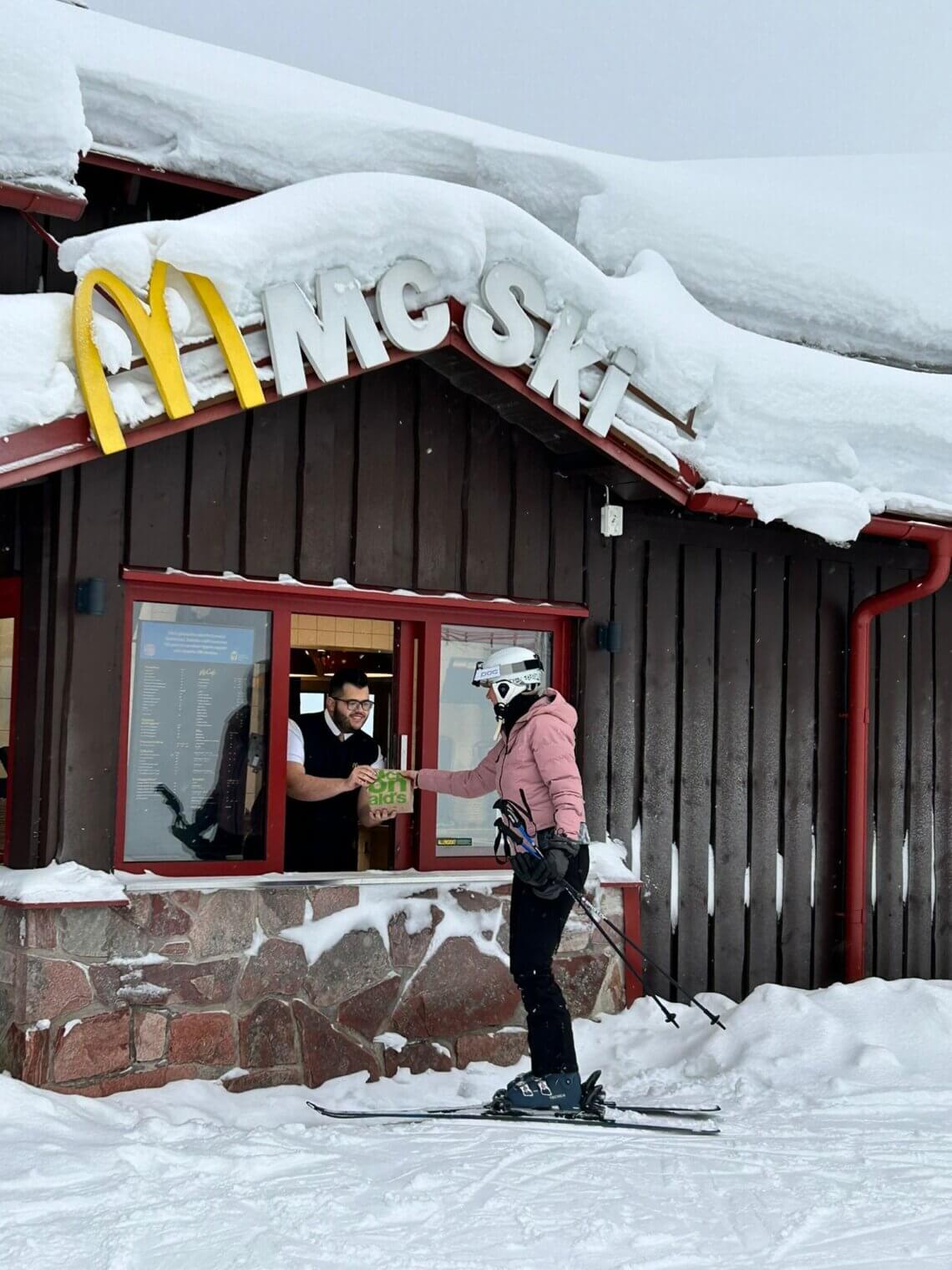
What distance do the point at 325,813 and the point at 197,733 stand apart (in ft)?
2.81

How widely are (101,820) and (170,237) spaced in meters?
2.58

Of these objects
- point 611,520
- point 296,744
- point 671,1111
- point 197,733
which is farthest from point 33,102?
point 671,1111

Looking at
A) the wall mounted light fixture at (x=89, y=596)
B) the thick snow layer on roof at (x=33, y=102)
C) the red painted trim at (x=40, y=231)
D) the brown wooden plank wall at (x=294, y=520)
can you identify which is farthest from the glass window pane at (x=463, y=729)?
the thick snow layer on roof at (x=33, y=102)

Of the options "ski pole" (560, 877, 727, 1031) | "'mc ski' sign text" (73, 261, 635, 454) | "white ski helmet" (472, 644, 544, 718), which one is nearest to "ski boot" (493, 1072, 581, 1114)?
"ski pole" (560, 877, 727, 1031)

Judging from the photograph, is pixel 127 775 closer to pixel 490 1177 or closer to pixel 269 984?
Result: pixel 269 984

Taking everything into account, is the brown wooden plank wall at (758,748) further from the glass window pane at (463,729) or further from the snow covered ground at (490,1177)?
the snow covered ground at (490,1177)

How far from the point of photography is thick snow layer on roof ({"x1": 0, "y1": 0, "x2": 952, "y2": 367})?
693cm

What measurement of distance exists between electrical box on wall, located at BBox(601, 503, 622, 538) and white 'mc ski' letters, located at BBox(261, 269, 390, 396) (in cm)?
194

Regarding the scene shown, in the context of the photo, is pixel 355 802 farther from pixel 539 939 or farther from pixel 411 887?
pixel 539 939

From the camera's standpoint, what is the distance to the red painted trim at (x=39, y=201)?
6137mm

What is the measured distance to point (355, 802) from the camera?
7793mm

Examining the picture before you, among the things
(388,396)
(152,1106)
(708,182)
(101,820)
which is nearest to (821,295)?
(708,182)

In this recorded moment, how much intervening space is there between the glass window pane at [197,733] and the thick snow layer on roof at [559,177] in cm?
217

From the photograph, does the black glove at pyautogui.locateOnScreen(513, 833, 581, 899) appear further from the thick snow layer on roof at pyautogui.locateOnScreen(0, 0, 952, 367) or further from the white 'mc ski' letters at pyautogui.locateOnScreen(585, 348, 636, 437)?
the thick snow layer on roof at pyautogui.locateOnScreen(0, 0, 952, 367)
